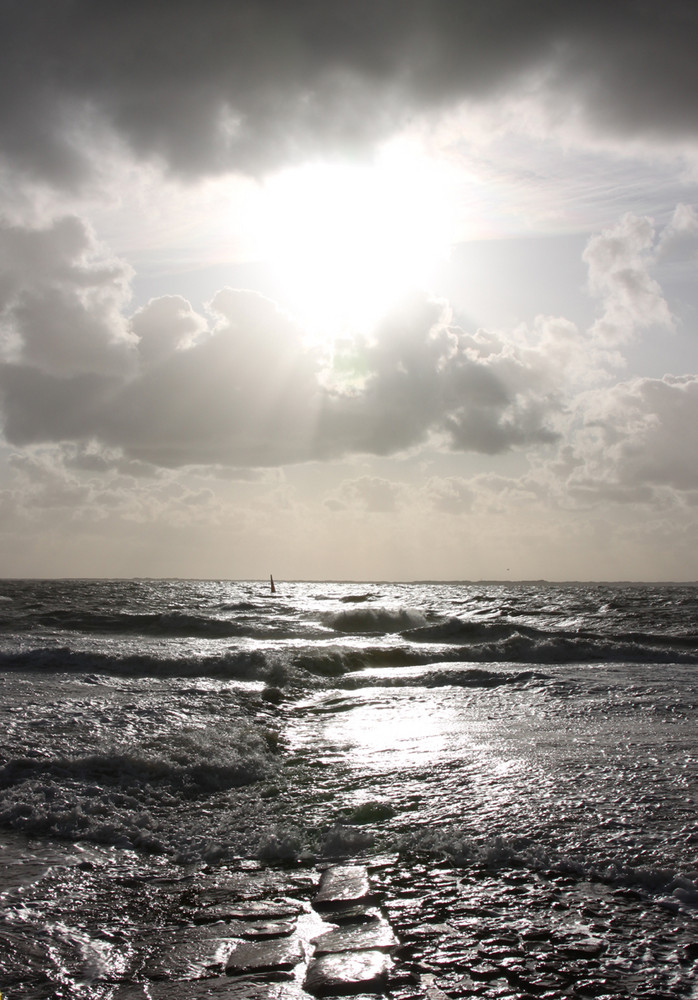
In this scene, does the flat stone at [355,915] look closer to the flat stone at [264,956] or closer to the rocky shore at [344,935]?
the rocky shore at [344,935]

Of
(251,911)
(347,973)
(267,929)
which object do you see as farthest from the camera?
(251,911)

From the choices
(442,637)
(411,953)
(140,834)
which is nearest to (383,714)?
(140,834)

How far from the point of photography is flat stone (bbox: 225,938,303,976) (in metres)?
3.48

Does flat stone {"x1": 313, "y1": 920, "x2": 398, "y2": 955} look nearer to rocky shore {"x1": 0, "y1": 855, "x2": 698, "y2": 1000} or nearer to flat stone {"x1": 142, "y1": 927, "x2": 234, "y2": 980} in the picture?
rocky shore {"x1": 0, "y1": 855, "x2": 698, "y2": 1000}

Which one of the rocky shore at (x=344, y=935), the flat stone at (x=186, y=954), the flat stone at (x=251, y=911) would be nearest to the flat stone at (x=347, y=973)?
the rocky shore at (x=344, y=935)

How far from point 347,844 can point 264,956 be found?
171 centimetres

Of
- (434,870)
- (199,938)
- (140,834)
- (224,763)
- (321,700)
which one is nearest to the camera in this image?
(199,938)

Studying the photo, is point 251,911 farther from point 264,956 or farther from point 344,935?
point 344,935

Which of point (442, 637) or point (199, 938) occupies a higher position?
point (199, 938)

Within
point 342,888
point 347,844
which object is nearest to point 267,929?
point 342,888

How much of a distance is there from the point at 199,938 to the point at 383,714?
24.4 feet

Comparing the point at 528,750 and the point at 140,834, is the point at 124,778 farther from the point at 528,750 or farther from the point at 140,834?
the point at 528,750

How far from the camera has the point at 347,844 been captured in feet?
17.2

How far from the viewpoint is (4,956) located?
3.64 metres
